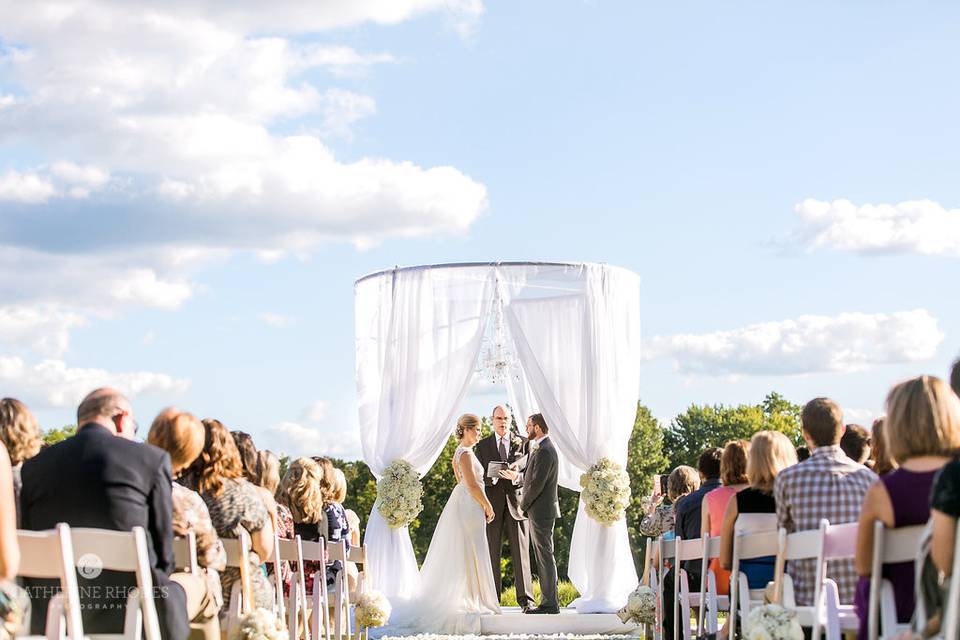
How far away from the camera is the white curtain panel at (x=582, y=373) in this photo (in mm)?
11359

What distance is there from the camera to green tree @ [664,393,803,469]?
40.8m

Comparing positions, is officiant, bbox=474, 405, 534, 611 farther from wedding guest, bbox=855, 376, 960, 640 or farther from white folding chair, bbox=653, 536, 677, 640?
wedding guest, bbox=855, 376, 960, 640

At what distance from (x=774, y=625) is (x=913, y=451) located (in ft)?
3.13

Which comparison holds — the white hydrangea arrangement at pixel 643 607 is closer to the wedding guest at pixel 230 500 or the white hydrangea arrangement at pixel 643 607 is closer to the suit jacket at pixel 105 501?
the wedding guest at pixel 230 500

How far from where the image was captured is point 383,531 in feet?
37.5

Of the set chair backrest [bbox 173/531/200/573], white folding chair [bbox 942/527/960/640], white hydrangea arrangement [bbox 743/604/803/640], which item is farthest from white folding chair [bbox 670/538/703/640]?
white folding chair [bbox 942/527/960/640]

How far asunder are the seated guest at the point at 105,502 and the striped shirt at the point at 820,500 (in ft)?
7.73

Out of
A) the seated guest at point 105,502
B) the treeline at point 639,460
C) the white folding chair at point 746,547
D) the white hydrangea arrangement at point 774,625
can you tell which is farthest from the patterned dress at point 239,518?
the treeline at point 639,460

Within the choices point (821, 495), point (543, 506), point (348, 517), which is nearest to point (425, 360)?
point (543, 506)

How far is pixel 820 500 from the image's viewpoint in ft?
15.8

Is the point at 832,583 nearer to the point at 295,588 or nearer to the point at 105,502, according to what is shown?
the point at 105,502

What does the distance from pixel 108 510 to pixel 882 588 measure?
2.61 metres

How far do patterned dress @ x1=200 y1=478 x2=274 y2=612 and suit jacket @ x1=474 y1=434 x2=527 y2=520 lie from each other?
5.67 meters

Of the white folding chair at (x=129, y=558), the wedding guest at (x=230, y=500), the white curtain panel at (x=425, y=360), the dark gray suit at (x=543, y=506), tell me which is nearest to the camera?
the white folding chair at (x=129, y=558)
